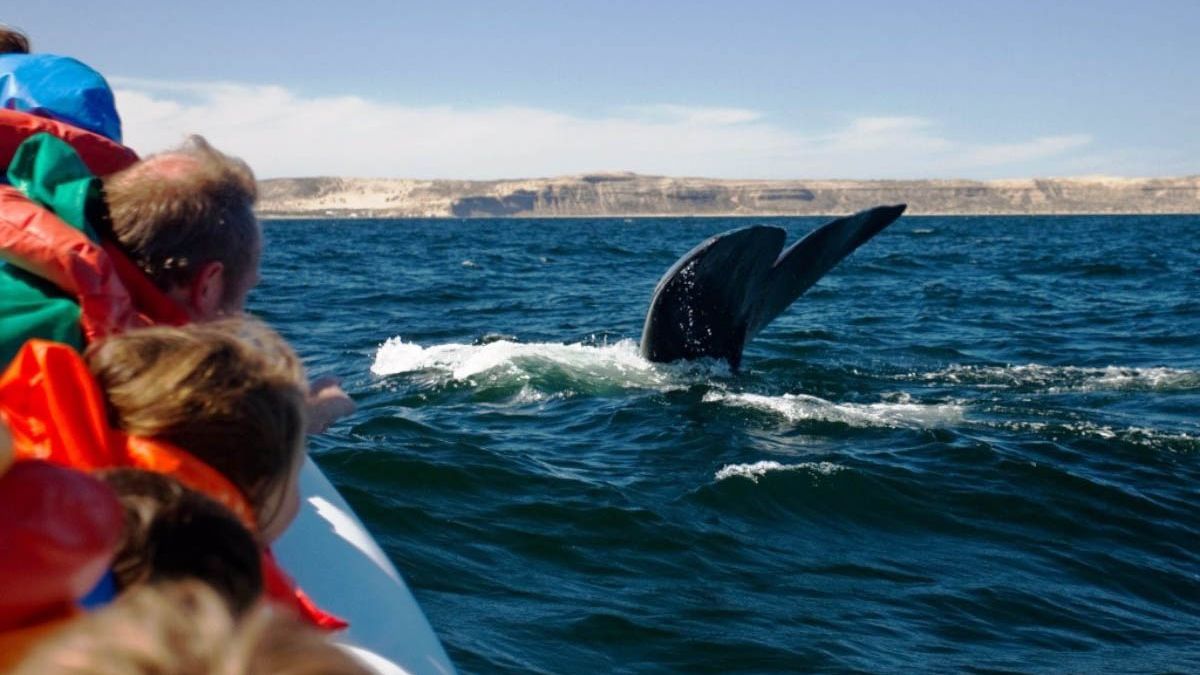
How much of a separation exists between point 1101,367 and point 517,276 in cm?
1434

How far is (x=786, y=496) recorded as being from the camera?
6977 millimetres

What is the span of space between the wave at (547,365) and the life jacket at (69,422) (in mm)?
8061

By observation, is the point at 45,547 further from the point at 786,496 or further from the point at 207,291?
the point at 786,496

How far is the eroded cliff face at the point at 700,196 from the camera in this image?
552ft

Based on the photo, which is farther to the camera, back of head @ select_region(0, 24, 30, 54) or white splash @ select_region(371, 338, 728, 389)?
white splash @ select_region(371, 338, 728, 389)

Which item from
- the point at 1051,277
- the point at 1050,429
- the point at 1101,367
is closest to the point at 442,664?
the point at 1050,429

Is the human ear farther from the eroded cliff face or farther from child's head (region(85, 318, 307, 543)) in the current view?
the eroded cliff face

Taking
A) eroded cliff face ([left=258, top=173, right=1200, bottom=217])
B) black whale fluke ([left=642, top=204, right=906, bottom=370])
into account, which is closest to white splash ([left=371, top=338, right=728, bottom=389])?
black whale fluke ([left=642, top=204, right=906, bottom=370])

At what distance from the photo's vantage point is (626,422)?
29.1ft

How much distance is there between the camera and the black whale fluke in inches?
363

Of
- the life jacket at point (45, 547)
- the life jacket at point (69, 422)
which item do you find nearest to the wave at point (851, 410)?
the life jacket at point (69, 422)

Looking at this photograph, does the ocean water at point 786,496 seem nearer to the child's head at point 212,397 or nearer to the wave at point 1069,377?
the wave at point 1069,377

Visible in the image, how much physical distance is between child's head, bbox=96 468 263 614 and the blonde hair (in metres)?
0.56

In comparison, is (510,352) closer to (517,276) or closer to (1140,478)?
(1140,478)
